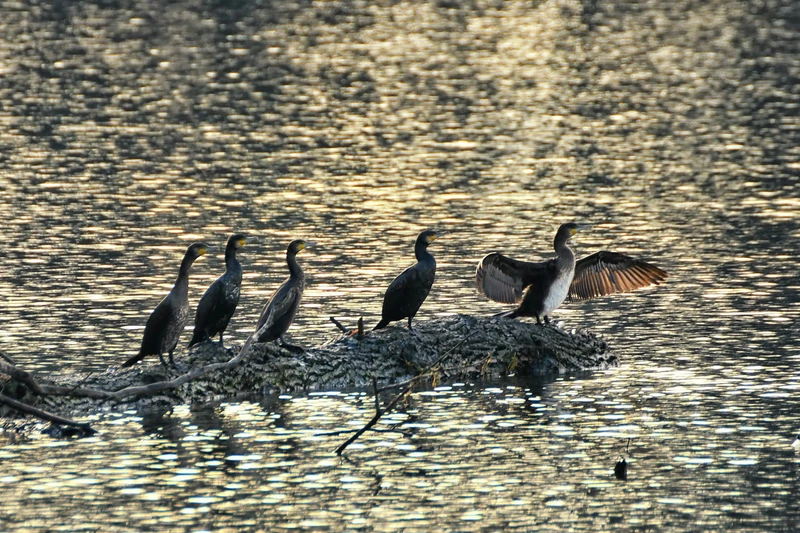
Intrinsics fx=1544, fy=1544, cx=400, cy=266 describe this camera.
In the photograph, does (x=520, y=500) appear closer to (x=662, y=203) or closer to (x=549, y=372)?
Answer: (x=549, y=372)

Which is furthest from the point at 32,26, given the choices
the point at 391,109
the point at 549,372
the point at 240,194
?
the point at 549,372

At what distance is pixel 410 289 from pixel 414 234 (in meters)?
10.8

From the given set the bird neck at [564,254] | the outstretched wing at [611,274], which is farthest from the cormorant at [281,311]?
the outstretched wing at [611,274]

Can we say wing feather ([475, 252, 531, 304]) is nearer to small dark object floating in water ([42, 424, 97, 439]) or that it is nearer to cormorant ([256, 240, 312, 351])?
cormorant ([256, 240, 312, 351])

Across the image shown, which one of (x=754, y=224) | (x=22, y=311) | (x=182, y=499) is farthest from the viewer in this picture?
(x=754, y=224)

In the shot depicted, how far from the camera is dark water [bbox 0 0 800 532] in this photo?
45.8 ft

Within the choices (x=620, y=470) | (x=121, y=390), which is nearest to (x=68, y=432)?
(x=121, y=390)

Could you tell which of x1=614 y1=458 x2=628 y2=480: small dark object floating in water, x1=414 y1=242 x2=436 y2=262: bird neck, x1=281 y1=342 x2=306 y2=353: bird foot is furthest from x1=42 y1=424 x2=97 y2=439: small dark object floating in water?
x1=614 y1=458 x2=628 y2=480: small dark object floating in water

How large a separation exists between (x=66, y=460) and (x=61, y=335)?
5.93 metres

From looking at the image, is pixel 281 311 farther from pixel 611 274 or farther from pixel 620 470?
pixel 620 470

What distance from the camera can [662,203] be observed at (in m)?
32.2

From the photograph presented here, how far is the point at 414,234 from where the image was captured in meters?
28.5

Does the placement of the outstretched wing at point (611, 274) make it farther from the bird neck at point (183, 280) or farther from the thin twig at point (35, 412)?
the thin twig at point (35, 412)

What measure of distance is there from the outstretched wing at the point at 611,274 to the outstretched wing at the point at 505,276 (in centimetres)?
100
